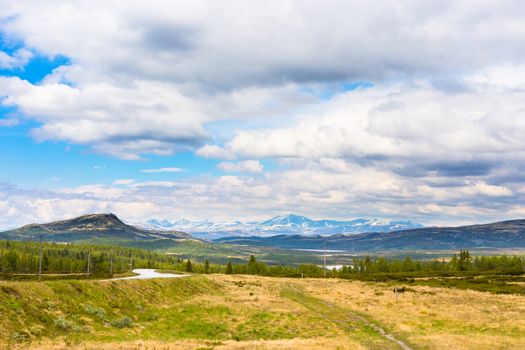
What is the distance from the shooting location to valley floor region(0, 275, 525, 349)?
118ft

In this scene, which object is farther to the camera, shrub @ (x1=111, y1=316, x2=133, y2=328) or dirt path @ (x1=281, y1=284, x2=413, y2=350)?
shrub @ (x1=111, y1=316, x2=133, y2=328)

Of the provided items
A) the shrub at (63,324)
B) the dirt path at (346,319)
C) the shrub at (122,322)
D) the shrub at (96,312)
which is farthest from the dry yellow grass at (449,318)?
the shrub at (63,324)

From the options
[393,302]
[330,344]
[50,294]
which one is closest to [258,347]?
[330,344]

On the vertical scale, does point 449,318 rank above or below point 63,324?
below

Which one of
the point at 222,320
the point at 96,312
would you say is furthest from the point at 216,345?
the point at 96,312

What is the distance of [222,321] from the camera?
50.6 metres

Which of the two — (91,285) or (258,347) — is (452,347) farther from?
(91,285)

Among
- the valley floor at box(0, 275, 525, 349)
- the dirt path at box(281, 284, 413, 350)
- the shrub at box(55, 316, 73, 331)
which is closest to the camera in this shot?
the valley floor at box(0, 275, 525, 349)

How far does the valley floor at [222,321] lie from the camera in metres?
35.9

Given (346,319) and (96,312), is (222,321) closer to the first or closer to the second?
(96,312)

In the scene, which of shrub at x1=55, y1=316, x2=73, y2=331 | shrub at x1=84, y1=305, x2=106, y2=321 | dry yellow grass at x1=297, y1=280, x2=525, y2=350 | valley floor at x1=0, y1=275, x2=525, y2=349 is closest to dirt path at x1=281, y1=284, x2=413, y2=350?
valley floor at x1=0, y1=275, x2=525, y2=349

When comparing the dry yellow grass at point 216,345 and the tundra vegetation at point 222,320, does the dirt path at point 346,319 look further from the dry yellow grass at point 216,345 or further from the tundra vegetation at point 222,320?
the dry yellow grass at point 216,345

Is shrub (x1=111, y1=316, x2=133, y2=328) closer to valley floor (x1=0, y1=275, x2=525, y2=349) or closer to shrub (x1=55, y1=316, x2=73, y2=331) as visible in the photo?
valley floor (x1=0, y1=275, x2=525, y2=349)

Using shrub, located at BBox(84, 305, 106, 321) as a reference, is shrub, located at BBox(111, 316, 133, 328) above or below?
below
